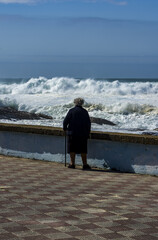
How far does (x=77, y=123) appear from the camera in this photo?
11062 mm

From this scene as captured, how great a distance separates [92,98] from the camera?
51312mm

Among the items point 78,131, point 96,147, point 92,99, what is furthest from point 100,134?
point 92,99

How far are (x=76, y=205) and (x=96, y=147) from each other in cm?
411

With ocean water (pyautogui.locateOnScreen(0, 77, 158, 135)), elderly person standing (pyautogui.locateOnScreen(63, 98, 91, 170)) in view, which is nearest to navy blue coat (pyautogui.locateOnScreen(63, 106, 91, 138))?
elderly person standing (pyautogui.locateOnScreen(63, 98, 91, 170))

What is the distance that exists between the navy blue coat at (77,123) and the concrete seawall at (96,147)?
0.75 ft

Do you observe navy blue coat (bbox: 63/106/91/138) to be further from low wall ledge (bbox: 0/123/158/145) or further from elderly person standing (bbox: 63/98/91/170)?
low wall ledge (bbox: 0/123/158/145)

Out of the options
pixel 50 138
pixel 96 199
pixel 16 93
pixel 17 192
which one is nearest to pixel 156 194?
pixel 96 199

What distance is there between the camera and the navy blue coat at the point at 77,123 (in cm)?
1105

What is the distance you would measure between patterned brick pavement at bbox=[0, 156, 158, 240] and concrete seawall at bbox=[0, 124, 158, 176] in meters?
0.33

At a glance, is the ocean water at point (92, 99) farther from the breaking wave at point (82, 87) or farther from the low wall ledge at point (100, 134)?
the low wall ledge at point (100, 134)

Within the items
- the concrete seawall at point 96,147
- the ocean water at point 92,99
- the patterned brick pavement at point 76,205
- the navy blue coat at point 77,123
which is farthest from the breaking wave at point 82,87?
the patterned brick pavement at point 76,205

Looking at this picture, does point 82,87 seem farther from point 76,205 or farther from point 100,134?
point 76,205

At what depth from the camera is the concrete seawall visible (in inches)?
408

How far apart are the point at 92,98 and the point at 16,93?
10185 millimetres
